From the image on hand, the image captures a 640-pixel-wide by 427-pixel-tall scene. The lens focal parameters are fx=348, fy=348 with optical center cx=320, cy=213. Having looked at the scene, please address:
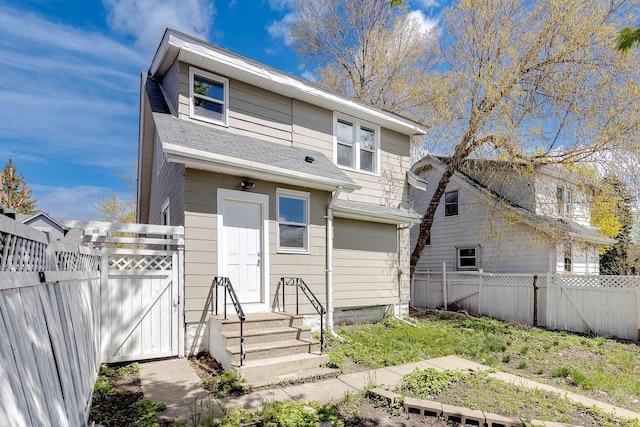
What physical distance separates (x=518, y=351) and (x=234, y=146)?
715 centimetres

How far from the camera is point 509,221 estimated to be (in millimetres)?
12227

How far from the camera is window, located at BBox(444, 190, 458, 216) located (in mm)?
15633

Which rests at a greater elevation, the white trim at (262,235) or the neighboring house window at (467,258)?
the white trim at (262,235)

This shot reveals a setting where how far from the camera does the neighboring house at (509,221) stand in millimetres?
12070

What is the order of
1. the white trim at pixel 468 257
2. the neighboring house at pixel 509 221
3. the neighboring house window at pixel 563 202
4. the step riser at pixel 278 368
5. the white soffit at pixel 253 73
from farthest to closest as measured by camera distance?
1. the white trim at pixel 468 257
2. the neighboring house window at pixel 563 202
3. the neighboring house at pixel 509 221
4. the white soffit at pixel 253 73
5. the step riser at pixel 278 368

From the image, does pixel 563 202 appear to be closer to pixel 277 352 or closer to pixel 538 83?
pixel 538 83

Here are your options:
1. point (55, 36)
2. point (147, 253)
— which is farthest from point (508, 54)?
point (55, 36)

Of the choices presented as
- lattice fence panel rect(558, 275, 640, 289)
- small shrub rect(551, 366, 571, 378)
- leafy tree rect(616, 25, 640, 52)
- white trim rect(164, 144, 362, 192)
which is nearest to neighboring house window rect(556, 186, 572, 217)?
lattice fence panel rect(558, 275, 640, 289)

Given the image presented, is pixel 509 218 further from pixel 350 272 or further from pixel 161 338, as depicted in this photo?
pixel 161 338

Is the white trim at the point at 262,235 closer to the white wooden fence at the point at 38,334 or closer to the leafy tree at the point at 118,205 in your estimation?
the white wooden fence at the point at 38,334

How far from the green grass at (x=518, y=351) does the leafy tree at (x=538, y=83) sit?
534 centimetres

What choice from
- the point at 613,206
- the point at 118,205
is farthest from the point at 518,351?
the point at 118,205

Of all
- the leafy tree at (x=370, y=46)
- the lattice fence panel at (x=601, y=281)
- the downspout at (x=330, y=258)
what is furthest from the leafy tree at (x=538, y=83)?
the downspout at (x=330, y=258)

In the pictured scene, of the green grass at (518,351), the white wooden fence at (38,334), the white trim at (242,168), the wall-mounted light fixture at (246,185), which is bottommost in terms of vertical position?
the green grass at (518,351)
